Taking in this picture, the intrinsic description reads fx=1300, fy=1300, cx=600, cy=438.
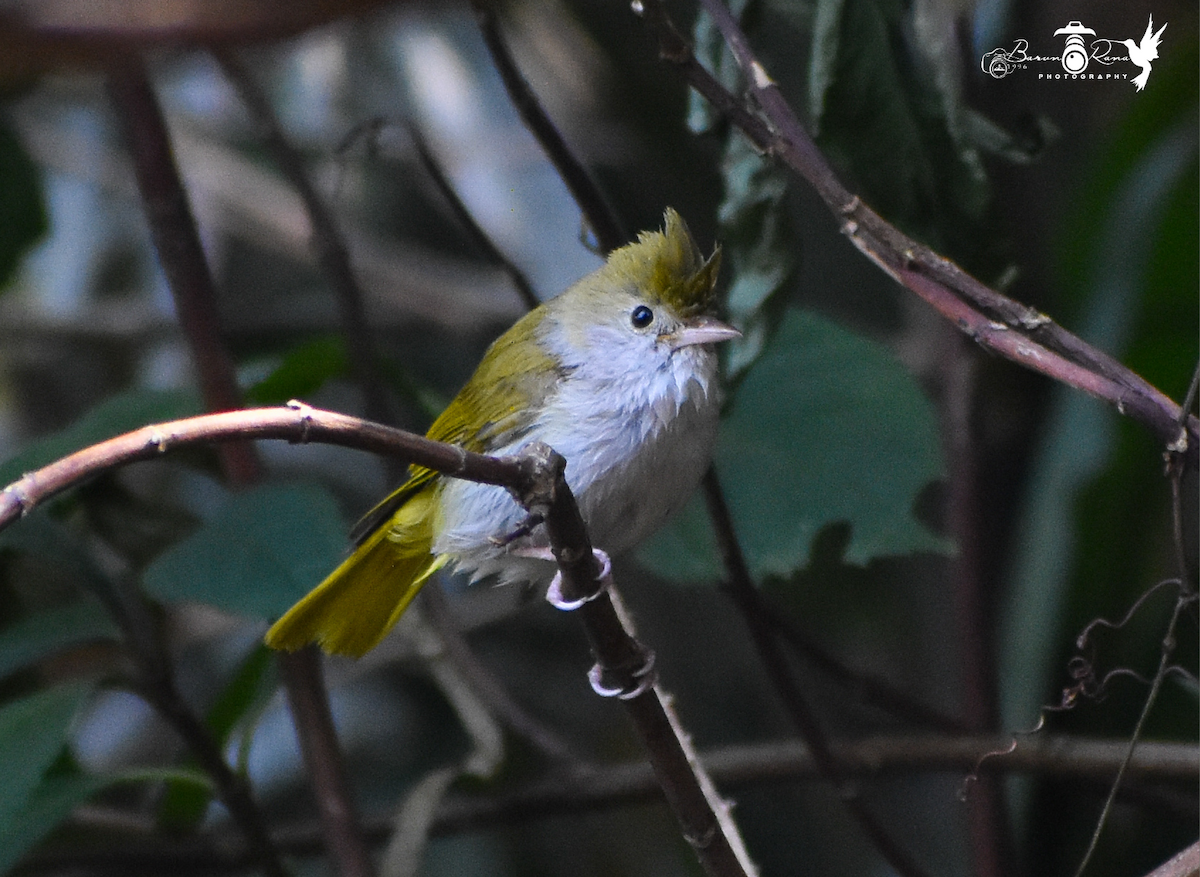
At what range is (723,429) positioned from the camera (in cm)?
254

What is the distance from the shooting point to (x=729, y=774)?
2.59m

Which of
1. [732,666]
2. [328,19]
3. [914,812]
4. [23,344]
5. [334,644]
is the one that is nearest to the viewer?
[328,19]

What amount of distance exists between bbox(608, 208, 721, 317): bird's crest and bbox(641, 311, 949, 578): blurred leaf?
0.37m

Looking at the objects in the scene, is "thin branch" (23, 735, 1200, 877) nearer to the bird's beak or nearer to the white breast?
the white breast

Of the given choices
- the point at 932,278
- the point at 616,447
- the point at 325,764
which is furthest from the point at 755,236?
the point at 325,764

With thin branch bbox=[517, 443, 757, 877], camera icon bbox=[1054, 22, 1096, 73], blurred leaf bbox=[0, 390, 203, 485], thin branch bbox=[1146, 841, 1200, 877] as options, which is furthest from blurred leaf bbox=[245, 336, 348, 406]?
thin branch bbox=[1146, 841, 1200, 877]

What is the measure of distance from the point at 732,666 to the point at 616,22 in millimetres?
1935

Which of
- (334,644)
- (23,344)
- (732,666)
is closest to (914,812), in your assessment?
(732,666)

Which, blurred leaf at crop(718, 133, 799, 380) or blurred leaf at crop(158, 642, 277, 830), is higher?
blurred leaf at crop(718, 133, 799, 380)

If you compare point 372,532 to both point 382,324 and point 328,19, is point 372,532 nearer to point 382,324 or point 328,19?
point 328,19

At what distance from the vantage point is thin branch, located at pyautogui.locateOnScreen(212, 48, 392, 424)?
253 centimetres

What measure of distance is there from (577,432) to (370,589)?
1.70 feet

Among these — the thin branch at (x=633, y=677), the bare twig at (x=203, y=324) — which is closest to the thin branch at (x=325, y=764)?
the bare twig at (x=203, y=324)

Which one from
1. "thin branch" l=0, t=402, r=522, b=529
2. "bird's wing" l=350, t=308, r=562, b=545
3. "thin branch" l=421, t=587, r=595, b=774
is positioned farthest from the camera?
"thin branch" l=421, t=587, r=595, b=774
